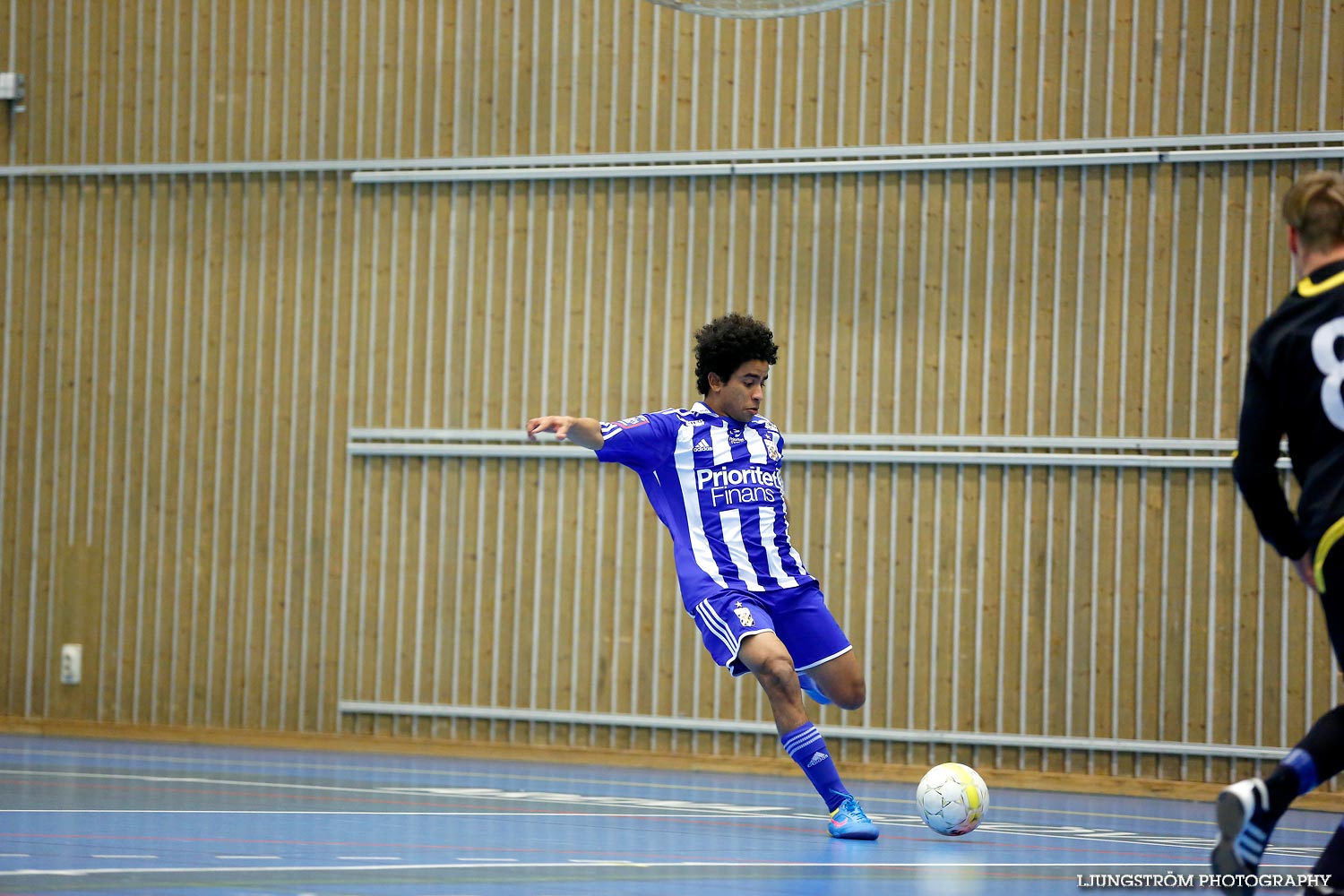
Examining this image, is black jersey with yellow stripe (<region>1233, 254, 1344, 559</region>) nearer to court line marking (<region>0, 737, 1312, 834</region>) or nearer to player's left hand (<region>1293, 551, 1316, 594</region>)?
player's left hand (<region>1293, 551, 1316, 594</region>)

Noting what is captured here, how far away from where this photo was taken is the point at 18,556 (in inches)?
498

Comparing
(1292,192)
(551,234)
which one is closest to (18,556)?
(551,234)

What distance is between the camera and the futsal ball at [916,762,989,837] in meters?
6.33

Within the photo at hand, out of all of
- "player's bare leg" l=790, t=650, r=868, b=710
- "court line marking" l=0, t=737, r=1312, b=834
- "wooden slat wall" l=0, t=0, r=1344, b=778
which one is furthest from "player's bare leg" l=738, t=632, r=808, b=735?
"wooden slat wall" l=0, t=0, r=1344, b=778

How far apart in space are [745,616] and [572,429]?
1.02 metres

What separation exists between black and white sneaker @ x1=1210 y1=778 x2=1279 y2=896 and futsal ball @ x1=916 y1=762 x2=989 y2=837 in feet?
8.13

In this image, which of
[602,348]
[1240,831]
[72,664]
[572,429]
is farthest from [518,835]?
[72,664]

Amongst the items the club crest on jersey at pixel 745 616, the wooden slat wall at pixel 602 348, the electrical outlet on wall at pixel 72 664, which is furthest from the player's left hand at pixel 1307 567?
the electrical outlet on wall at pixel 72 664

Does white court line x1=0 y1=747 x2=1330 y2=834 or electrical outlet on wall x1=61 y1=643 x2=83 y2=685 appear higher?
electrical outlet on wall x1=61 y1=643 x2=83 y2=685

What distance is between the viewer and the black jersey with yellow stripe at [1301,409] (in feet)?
12.8

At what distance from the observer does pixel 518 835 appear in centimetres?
630

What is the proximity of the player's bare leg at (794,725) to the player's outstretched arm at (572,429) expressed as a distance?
3.41 ft

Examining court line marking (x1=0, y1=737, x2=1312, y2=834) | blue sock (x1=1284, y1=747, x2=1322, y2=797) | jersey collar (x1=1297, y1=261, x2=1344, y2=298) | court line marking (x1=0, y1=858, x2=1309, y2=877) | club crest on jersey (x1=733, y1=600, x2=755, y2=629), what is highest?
jersey collar (x1=1297, y1=261, x2=1344, y2=298)

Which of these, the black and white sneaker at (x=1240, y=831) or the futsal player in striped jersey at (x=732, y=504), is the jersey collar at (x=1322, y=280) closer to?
the black and white sneaker at (x=1240, y=831)
